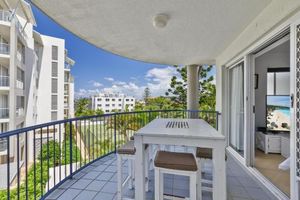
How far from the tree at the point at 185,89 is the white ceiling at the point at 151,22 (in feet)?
22.1

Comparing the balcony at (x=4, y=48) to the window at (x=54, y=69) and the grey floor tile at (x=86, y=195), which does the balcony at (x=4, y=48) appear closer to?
the window at (x=54, y=69)

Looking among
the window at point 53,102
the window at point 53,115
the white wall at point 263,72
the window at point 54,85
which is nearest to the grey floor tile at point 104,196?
the white wall at point 263,72

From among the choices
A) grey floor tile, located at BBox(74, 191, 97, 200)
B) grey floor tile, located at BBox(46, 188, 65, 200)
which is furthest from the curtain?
grey floor tile, located at BBox(46, 188, 65, 200)

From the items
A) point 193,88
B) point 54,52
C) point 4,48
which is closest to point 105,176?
point 193,88

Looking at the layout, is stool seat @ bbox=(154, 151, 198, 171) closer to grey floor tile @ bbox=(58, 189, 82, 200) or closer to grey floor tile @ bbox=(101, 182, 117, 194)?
Answer: grey floor tile @ bbox=(101, 182, 117, 194)

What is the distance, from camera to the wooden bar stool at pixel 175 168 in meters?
1.41

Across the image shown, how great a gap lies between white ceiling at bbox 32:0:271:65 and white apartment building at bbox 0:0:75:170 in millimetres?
7520

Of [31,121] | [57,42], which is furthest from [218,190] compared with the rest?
[57,42]

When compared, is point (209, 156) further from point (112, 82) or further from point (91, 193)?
point (112, 82)

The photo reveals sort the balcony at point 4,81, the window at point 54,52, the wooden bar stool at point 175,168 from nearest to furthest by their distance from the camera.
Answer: the wooden bar stool at point 175,168 → the balcony at point 4,81 → the window at point 54,52

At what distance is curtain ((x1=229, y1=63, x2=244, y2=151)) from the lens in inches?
123

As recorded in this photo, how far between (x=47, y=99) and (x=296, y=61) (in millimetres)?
19349

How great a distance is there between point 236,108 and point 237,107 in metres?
0.06

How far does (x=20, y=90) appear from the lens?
36.5 feet
